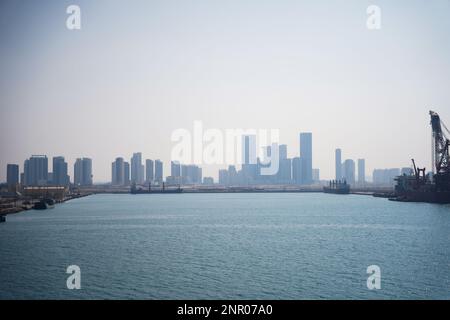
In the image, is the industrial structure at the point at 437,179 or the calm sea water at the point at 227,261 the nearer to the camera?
the calm sea water at the point at 227,261

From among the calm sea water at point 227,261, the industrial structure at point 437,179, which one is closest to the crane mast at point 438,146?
the industrial structure at point 437,179

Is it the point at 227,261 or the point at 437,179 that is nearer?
the point at 227,261

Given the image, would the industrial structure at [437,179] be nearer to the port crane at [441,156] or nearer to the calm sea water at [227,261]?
the port crane at [441,156]

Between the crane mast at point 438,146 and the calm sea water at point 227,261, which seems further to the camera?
the crane mast at point 438,146

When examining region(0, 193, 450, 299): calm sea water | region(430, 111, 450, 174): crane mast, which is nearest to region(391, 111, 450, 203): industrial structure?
region(430, 111, 450, 174): crane mast

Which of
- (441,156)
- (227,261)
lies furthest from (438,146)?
(227,261)

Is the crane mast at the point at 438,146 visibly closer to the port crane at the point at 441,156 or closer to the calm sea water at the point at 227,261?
the port crane at the point at 441,156

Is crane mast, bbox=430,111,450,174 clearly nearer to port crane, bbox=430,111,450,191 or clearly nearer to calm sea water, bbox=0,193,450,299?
port crane, bbox=430,111,450,191

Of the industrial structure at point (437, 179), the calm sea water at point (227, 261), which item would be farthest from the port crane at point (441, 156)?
the calm sea water at point (227, 261)

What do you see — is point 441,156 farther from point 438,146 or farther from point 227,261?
point 227,261

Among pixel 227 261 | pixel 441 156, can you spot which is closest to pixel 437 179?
pixel 441 156
